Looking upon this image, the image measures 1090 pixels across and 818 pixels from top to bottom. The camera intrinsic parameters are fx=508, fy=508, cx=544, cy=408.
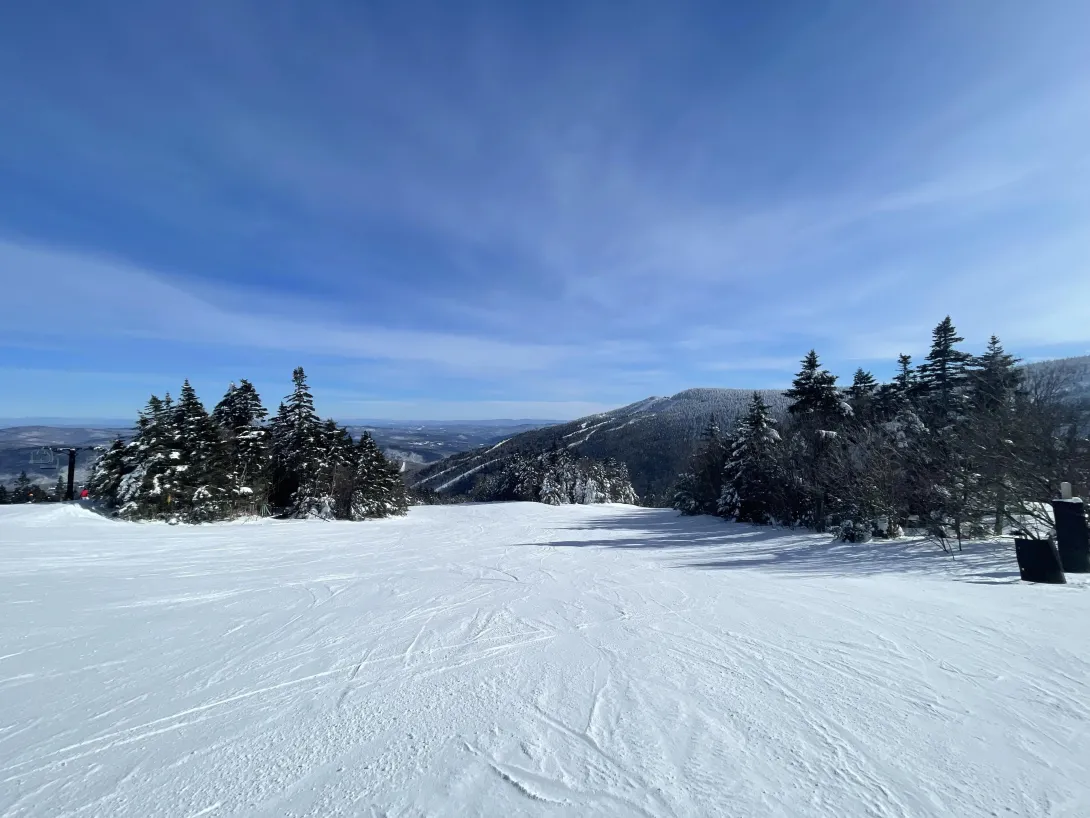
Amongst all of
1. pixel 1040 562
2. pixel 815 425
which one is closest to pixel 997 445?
pixel 1040 562

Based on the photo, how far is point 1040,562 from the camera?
8.11 metres

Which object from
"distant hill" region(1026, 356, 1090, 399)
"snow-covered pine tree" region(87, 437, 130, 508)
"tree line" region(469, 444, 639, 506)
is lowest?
"tree line" region(469, 444, 639, 506)

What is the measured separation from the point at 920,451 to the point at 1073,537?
7.81 m

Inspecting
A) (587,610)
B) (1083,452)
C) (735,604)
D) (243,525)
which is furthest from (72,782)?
(243,525)

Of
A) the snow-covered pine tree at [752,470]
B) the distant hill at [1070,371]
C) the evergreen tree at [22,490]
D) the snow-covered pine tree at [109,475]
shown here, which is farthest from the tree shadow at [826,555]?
the evergreen tree at [22,490]

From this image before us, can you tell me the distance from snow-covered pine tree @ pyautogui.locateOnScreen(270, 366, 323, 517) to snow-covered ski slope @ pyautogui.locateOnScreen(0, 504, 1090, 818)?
21.3m

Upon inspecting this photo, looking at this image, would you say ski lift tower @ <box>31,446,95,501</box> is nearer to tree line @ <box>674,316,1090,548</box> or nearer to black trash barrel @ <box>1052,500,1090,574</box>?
Answer: tree line @ <box>674,316,1090,548</box>

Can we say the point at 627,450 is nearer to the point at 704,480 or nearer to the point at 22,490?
the point at 704,480

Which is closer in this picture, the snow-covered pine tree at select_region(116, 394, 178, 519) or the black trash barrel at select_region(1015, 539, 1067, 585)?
the black trash barrel at select_region(1015, 539, 1067, 585)

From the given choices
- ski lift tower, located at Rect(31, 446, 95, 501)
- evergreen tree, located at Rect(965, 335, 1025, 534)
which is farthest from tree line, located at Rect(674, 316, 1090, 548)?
ski lift tower, located at Rect(31, 446, 95, 501)

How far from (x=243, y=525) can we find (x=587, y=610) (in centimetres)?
2289

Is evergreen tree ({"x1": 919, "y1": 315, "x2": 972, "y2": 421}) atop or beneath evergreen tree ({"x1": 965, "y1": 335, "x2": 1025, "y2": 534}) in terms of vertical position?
atop

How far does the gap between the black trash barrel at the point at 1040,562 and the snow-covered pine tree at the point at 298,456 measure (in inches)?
1182

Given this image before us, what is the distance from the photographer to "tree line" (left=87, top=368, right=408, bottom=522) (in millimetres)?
22812
